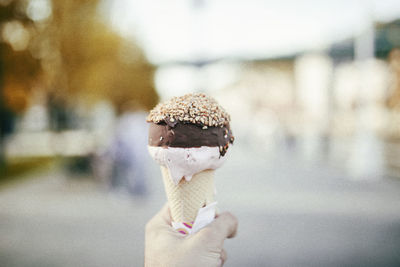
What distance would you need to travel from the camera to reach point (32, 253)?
3.91 meters

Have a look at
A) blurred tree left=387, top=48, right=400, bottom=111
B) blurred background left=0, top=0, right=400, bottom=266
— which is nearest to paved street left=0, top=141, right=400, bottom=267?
blurred background left=0, top=0, right=400, bottom=266

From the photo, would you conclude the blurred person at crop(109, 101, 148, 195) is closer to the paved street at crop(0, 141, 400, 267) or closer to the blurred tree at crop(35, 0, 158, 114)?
the paved street at crop(0, 141, 400, 267)

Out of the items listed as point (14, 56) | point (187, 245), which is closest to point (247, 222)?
point (187, 245)

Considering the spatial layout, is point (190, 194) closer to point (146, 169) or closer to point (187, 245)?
point (187, 245)

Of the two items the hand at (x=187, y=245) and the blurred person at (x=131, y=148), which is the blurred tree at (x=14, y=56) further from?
the hand at (x=187, y=245)

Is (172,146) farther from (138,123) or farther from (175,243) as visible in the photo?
(138,123)

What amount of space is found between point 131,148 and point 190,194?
4.18 meters

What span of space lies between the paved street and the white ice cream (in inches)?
98.2

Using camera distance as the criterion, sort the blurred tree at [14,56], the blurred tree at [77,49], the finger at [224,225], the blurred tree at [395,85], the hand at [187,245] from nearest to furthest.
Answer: the hand at [187,245], the finger at [224,225], the blurred tree at [14,56], the blurred tree at [77,49], the blurred tree at [395,85]

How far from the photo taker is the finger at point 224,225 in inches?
61.5

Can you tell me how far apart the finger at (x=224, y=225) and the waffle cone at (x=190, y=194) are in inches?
4.9

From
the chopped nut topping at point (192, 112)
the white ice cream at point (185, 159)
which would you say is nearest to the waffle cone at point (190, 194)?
the white ice cream at point (185, 159)

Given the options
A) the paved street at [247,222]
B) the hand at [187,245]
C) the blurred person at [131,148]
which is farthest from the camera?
the blurred person at [131,148]

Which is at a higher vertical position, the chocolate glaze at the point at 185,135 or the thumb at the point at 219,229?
the chocolate glaze at the point at 185,135
